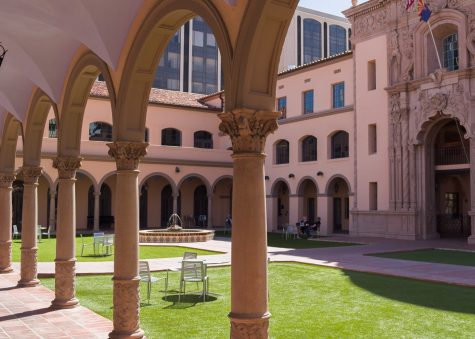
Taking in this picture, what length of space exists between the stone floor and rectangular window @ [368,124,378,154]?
16.9ft

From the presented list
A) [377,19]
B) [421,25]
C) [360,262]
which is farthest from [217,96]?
[360,262]

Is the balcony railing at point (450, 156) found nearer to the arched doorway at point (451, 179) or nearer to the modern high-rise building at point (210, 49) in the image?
the arched doorway at point (451, 179)

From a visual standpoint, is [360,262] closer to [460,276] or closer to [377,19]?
[460,276]

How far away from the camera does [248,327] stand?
5242mm

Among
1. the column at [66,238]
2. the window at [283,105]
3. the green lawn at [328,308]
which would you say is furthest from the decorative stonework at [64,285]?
the window at [283,105]

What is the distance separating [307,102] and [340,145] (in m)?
3.95

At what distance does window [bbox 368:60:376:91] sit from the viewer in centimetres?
2919

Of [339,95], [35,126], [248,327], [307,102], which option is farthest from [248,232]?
[307,102]

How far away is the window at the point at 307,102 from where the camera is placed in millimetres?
33500

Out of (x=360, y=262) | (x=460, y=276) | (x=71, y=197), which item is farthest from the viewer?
(x=360, y=262)

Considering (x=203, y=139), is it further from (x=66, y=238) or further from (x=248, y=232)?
(x=248, y=232)

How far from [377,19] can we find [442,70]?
557 centimetres

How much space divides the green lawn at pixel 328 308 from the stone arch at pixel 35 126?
3260 mm

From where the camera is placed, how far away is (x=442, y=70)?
82.1 feet
